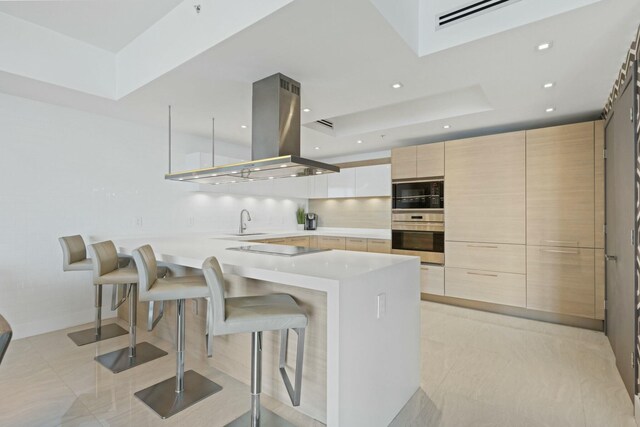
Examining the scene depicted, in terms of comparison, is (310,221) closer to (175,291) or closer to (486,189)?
(486,189)

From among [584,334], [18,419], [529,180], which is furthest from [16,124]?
[584,334]

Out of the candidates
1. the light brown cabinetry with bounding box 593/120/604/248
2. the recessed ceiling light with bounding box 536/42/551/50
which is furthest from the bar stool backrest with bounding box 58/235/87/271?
the light brown cabinetry with bounding box 593/120/604/248

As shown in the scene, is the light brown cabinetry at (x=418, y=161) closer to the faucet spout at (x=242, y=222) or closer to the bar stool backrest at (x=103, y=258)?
the faucet spout at (x=242, y=222)

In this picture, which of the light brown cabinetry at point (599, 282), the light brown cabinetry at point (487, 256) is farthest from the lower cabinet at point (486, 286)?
the light brown cabinetry at point (599, 282)

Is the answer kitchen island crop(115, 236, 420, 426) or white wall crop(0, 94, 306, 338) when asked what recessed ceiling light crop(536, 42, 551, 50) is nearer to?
kitchen island crop(115, 236, 420, 426)

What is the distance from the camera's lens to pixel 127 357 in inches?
103

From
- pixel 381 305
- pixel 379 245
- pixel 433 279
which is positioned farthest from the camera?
pixel 379 245

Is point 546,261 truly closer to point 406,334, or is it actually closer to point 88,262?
point 406,334

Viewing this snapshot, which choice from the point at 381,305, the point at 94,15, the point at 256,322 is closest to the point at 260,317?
the point at 256,322

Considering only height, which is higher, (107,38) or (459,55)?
(107,38)

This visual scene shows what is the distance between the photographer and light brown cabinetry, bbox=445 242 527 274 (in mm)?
3734

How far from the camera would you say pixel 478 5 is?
2.00 m

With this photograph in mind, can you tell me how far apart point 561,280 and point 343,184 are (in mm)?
3371

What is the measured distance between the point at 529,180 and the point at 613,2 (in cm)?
230
